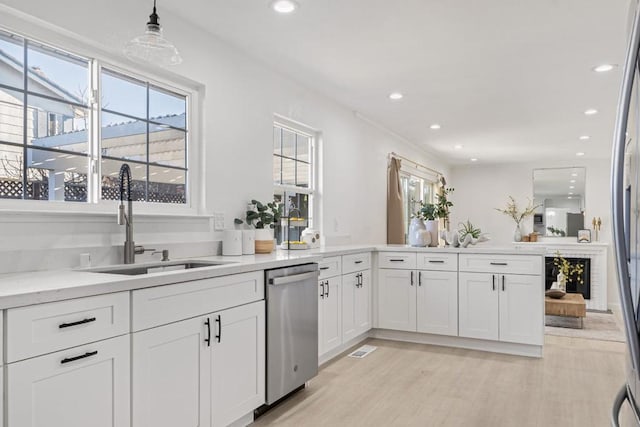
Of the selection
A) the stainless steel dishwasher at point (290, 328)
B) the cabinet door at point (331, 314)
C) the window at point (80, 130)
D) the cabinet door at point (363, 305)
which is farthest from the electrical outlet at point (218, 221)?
the cabinet door at point (363, 305)

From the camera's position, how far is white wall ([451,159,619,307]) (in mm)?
8172

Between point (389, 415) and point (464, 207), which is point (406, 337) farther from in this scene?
point (464, 207)

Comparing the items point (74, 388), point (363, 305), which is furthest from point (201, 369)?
point (363, 305)

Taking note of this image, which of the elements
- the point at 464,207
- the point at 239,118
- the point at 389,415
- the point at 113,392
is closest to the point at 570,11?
the point at 239,118

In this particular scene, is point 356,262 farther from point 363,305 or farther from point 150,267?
point 150,267

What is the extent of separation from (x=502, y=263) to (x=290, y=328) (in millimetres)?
2211

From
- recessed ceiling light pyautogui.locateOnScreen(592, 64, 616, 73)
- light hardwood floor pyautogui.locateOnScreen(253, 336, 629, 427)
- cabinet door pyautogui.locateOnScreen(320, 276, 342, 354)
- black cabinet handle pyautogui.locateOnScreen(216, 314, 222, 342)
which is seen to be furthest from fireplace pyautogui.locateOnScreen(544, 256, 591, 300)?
black cabinet handle pyautogui.locateOnScreen(216, 314, 222, 342)

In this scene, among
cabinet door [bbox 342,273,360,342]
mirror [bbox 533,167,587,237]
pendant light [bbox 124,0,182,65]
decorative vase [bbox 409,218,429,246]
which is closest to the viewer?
pendant light [bbox 124,0,182,65]

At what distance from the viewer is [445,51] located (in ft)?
11.5

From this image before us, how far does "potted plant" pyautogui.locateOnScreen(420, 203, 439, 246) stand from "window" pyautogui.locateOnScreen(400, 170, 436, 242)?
1.98 m

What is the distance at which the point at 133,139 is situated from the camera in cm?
277

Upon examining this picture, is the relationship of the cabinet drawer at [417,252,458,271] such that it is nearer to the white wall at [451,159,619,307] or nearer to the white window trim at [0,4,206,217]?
the white window trim at [0,4,206,217]

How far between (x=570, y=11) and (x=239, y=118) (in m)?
2.29

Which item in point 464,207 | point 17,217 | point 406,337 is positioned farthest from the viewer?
point 464,207
